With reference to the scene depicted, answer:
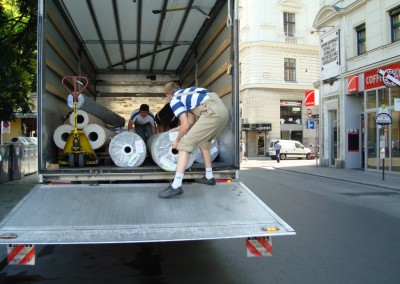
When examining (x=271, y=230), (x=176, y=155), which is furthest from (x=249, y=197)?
(x=176, y=155)

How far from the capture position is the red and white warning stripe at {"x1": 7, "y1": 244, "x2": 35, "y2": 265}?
3524mm

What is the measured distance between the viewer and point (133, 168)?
16.6ft

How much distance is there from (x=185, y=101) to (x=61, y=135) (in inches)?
76.2

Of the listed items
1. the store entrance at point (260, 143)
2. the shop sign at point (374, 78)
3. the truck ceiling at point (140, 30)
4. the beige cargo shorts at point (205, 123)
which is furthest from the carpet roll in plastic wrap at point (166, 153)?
the store entrance at point (260, 143)

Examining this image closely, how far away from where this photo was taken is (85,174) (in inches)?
189

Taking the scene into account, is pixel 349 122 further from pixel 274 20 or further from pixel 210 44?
pixel 274 20

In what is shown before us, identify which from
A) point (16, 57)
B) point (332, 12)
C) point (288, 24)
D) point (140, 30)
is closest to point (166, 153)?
point (140, 30)

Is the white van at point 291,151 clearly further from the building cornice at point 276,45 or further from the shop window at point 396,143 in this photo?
the shop window at point 396,143

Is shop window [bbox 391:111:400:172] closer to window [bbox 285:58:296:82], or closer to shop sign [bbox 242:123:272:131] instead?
shop sign [bbox 242:123:272:131]

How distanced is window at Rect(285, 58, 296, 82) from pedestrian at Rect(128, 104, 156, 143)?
34.2 m

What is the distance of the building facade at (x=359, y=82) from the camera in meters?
18.1

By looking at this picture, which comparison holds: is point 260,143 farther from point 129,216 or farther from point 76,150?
point 129,216

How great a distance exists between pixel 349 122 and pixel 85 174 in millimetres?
19113

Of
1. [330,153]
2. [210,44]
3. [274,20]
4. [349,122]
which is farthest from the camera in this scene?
[274,20]
